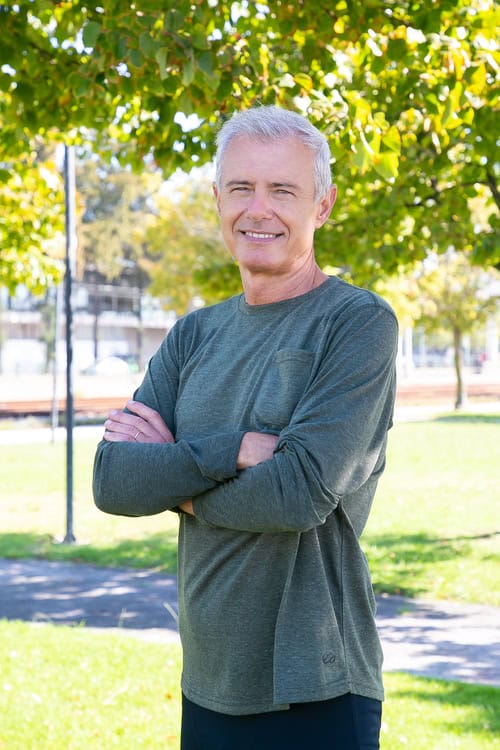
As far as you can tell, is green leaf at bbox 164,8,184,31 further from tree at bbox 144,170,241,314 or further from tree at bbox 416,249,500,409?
tree at bbox 144,170,241,314

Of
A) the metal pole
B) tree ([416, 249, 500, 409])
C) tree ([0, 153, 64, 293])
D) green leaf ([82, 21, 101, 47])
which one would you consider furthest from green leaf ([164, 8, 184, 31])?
tree ([416, 249, 500, 409])

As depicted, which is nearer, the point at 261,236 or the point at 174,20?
the point at 261,236

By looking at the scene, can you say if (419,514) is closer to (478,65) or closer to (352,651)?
(478,65)

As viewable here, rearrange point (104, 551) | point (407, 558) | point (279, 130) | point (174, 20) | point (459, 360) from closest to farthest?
point (279, 130), point (174, 20), point (407, 558), point (104, 551), point (459, 360)

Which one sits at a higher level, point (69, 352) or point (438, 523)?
point (69, 352)

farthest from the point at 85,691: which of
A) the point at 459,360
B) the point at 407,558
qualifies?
the point at 459,360

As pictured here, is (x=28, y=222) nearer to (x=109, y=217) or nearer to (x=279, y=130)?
(x=279, y=130)

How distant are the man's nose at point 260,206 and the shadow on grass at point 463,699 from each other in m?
3.39

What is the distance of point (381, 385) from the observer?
2125 mm

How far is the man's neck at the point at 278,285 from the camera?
90.4 inches

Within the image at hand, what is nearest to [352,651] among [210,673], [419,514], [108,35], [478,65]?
[210,673]

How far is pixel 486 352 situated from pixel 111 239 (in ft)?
80.3

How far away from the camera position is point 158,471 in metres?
2.21

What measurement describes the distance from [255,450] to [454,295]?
2911cm
